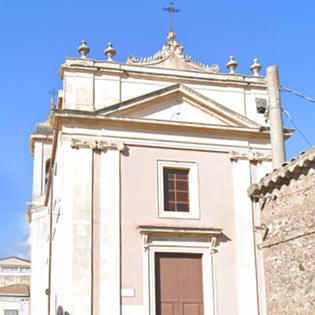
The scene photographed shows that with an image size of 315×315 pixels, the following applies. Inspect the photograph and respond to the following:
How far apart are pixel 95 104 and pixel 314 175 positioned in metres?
8.86

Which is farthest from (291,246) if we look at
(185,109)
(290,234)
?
(185,109)

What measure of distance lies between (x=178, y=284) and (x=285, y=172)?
6.34 meters

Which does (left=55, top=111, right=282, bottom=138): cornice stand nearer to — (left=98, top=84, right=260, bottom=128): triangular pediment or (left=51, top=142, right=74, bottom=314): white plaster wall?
(left=98, top=84, right=260, bottom=128): triangular pediment

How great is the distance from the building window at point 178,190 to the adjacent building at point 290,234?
4387 mm

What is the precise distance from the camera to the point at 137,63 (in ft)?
74.6

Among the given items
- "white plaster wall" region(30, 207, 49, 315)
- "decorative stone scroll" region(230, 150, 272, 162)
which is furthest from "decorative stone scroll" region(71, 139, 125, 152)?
"white plaster wall" region(30, 207, 49, 315)

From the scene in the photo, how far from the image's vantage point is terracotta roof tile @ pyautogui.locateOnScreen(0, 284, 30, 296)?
4406cm

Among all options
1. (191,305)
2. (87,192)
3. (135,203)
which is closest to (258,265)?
(191,305)

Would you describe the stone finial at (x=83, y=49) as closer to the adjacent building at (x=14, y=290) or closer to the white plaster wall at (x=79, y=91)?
the white plaster wall at (x=79, y=91)

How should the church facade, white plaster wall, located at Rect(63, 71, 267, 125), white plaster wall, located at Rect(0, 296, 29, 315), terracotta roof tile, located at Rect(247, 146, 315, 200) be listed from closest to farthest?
1. terracotta roof tile, located at Rect(247, 146, 315, 200)
2. the church facade
3. white plaster wall, located at Rect(63, 71, 267, 125)
4. white plaster wall, located at Rect(0, 296, 29, 315)

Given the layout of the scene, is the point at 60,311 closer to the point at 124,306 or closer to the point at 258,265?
the point at 124,306

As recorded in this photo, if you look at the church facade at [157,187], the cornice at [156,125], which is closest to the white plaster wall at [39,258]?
the church facade at [157,187]

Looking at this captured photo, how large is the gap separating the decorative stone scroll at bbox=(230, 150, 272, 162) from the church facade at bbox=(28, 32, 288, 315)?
0.04 m

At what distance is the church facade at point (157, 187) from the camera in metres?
20.1
